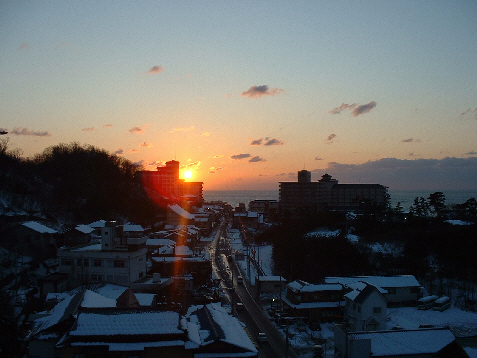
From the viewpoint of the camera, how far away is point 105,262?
20609 mm

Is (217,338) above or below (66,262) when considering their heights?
below

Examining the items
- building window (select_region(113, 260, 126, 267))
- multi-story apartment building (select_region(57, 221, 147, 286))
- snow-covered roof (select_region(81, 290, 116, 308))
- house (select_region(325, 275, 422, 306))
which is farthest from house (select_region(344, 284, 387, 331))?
building window (select_region(113, 260, 126, 267))

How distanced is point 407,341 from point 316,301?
689cm

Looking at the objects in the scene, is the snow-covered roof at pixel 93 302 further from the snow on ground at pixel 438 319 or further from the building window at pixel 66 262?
the snow on ground at pixel 438 319

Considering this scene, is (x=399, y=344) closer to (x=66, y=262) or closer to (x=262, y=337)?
(x=262, y=337)

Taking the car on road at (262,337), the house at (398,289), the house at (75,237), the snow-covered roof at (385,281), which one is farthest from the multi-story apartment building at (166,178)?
the car on road at (262,337)

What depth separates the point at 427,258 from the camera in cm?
2597

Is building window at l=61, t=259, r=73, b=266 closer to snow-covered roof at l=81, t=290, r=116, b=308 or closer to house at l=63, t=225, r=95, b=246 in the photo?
house at l=63, t=225, r=95, b=246

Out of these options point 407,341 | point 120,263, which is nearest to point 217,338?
point 407,341

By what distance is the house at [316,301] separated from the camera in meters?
17.9

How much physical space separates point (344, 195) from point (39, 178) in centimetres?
4593

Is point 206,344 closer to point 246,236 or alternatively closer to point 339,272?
point 339,272

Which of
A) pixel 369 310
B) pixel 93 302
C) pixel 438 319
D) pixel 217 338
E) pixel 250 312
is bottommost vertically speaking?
pixel 438 319

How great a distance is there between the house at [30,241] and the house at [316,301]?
51.9 feet
